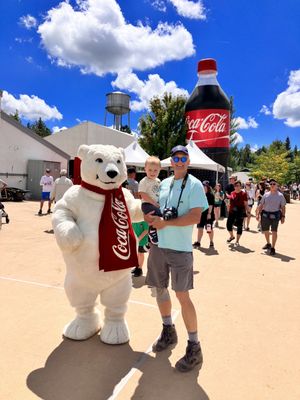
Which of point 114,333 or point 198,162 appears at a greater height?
point 198,162

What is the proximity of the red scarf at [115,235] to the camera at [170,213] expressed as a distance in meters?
0.54

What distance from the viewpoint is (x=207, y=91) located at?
736 inches

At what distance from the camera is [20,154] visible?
17812 millimetres

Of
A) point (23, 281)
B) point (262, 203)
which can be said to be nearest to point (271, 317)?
point (23, 281)

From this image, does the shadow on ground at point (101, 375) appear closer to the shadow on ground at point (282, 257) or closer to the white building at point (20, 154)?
the shadow on ground at point (282, 257)

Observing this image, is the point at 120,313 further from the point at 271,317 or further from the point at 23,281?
the point at 23,281

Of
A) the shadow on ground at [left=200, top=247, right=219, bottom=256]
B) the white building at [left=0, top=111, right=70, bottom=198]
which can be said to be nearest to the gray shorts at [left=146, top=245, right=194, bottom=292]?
the shadow on ground at [left=200, top=247, right=219, bottom=256]

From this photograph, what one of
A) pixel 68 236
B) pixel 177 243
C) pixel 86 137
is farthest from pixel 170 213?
pixel 86 137

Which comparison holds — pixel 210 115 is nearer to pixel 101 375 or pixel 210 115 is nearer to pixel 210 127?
pixel 210 127

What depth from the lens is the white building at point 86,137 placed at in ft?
83.4

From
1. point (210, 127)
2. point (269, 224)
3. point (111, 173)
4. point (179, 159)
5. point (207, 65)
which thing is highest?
point (207, 65)

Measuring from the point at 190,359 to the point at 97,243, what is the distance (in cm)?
124

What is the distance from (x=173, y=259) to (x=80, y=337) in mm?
1209

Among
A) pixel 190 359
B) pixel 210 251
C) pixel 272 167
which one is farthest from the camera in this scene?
pixel 272 167
